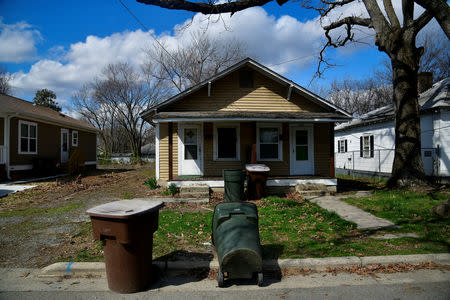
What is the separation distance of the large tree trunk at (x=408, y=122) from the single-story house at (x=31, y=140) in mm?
16467

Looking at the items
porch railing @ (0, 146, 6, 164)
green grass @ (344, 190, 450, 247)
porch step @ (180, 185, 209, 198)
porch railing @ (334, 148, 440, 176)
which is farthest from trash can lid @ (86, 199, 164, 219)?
porch railing @ (334, 148, 440, 176)

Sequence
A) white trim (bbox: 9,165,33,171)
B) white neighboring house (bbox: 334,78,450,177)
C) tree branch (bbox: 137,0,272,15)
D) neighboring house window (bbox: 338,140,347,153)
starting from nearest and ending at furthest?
tree branch (bbox: 137,0,272,15), white neighboring house (bbox: 334,78,450,177), white trim (bbox: 9,165,33,171), neighboring house window (bbox: 338,140,347,153)

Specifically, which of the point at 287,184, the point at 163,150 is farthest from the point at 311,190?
the point at 163,150

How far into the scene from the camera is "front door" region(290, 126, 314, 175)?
1215cm

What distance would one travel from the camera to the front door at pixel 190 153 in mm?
11930

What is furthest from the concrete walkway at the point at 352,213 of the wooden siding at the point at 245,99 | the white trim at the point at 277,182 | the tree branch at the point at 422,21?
the tree branch at the point at 422,21

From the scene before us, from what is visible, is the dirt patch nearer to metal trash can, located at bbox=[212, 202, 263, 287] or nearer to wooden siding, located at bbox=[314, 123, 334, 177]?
metal trash can, located at bbox=[212, 202, 263, 287]

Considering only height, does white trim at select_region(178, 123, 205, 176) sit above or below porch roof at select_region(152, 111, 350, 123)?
below

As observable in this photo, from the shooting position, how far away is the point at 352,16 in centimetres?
1178

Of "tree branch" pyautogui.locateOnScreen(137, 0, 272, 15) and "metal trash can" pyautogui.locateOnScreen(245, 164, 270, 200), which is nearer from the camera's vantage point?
"tree branch" pyautogui.locateOnScreen(137, 0, 272, 15)

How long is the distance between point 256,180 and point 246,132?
2.92 meters

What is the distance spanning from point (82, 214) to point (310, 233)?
5.93 metres

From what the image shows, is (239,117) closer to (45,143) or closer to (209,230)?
(209,230)

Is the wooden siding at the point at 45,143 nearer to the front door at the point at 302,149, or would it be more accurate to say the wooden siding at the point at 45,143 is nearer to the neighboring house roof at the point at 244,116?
the neighboring house roof at the point at 244,116
